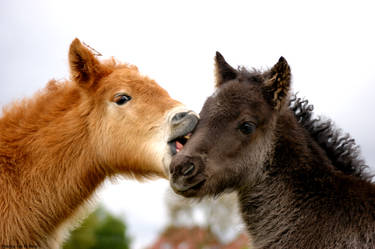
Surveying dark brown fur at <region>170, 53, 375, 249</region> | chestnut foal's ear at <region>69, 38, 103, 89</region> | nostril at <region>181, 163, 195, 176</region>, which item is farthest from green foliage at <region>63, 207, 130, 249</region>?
nostril at <region>181, 163, 195, 176</region>

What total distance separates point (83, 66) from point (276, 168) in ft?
10.6

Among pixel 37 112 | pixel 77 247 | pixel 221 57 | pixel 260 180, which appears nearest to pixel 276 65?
pixel 221 57

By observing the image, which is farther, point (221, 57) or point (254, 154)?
point (221, 57)

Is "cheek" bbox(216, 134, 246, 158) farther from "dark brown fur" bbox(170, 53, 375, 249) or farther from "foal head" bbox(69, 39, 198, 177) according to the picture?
"foal head" bbox(69, 39, 198, 177)

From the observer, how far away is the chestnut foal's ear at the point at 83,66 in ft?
21.3

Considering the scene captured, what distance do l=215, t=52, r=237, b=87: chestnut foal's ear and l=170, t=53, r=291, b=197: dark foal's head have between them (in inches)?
12.7

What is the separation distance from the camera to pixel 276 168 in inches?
246

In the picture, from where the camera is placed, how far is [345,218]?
18.3 feet

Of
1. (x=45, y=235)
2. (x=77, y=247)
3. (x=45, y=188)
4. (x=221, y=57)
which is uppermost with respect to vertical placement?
(x=221, y=57)

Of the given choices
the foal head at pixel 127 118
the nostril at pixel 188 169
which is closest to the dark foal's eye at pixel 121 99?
the foal head at pixel 127 118

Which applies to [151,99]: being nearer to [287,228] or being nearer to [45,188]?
[45,188]

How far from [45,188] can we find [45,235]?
659mm

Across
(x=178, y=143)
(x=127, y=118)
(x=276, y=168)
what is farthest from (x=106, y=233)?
(x=276, y=168)

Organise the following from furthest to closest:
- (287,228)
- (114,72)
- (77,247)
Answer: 1. (77,247)
2. (114,72)
3. (287,228)
